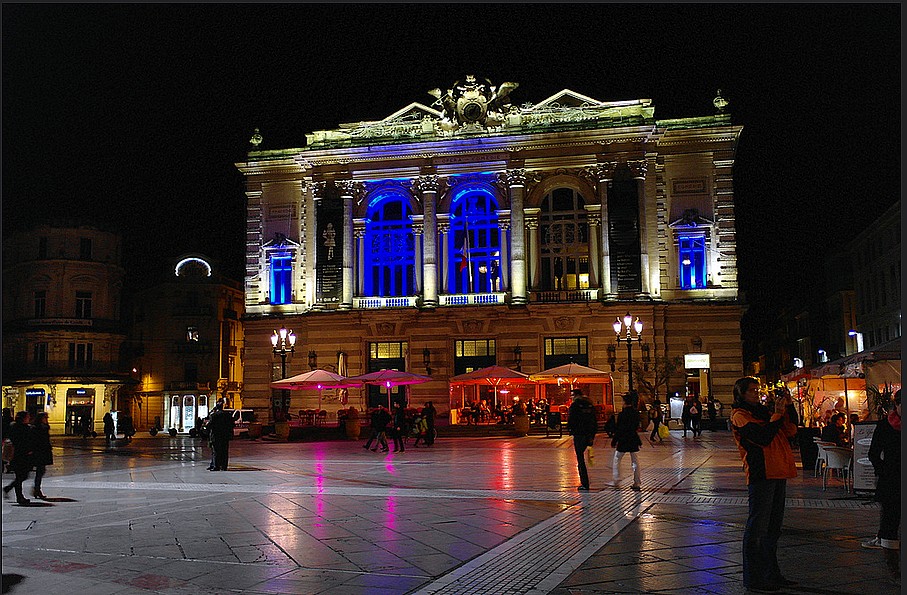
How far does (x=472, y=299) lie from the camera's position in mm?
47312

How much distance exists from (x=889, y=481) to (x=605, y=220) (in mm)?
37044

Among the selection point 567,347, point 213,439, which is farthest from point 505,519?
point 567,347

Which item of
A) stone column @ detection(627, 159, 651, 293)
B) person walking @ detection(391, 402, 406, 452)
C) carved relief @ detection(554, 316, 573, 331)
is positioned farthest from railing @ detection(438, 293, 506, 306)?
person walking @ detection(391, 402, 406, 452)

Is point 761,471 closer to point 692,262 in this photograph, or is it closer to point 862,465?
point 862,465

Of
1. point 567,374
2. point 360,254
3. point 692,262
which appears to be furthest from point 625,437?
point 360,254

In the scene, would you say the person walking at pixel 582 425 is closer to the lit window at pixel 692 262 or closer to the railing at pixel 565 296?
the railing at pixel 565 296

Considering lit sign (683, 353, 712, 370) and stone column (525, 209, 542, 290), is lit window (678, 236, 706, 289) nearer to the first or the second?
lit sign (683, 353, 712, 370)

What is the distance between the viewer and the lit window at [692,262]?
4619cm

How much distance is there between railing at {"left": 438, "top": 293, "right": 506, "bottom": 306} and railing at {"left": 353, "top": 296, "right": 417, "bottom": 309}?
1824 millimetres

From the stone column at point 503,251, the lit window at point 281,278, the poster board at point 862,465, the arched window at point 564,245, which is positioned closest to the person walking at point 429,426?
the stone column at point 503,251

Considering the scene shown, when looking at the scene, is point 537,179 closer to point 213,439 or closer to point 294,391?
point 294,391

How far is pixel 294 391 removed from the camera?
49844 millimetres

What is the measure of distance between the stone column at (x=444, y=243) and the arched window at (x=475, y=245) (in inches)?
9.7

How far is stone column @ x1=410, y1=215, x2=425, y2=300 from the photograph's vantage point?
48406 mm
